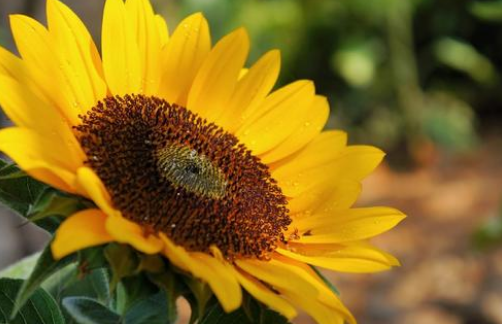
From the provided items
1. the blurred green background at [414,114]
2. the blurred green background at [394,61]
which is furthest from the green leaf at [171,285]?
the blurred green background at [394,61]

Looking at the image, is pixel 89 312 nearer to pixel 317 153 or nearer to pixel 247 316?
pixel 247 316

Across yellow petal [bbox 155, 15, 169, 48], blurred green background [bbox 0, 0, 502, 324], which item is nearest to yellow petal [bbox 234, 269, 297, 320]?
yellow petal [bbox 155, 15, 169, 48]

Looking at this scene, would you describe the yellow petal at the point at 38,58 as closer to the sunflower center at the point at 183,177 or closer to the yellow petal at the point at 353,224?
the sunflower center at the point at 183,177

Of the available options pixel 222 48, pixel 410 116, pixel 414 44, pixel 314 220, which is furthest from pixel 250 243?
pixel 414 44

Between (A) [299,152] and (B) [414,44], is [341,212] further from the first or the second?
(B) [414,44]

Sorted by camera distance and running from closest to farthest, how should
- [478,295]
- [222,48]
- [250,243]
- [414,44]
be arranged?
[250,243], [222,48], [478,295], [414,44]

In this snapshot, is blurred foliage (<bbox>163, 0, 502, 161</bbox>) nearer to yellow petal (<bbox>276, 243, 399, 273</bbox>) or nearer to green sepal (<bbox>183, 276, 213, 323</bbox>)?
yellow petal (<bbox>276, 243, 399, 273</bbox>)

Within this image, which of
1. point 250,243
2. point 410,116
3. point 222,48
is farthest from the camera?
point 410,116
